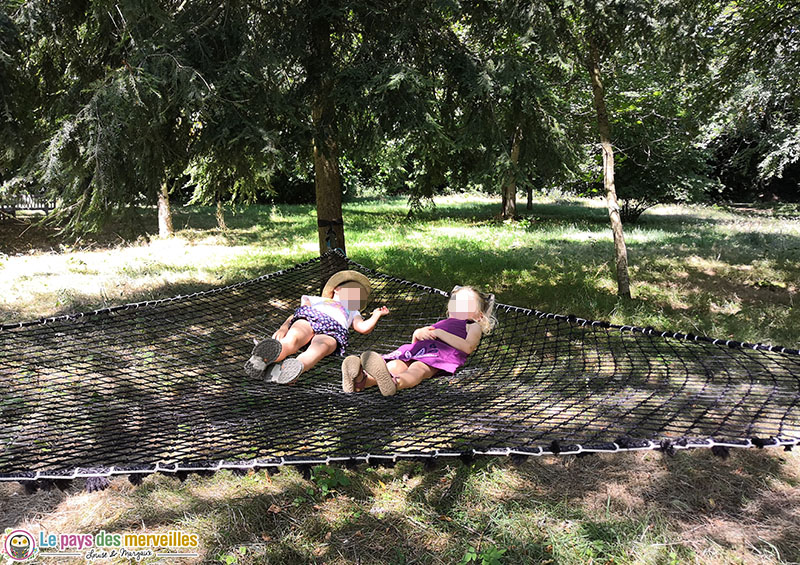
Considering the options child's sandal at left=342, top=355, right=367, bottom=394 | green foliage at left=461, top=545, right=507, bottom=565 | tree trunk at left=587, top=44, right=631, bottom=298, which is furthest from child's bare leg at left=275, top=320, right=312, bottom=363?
tree trunk at left=587, top=44, right=631, bottom=298

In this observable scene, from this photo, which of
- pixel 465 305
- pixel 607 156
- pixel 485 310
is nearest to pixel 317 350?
pixel 465 305

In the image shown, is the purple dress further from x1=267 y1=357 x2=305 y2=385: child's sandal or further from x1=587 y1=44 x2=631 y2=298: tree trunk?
x1=587 y1=44 x2=631 y2=298: tree trunk

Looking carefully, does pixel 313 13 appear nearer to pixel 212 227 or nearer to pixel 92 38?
pixel 92 38

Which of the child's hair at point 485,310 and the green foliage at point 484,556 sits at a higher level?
the child's hair at point 485,310

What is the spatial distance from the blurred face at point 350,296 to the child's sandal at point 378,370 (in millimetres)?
757

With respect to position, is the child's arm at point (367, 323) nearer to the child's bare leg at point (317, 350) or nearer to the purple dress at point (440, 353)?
the child's bare leg at point (317, 350)

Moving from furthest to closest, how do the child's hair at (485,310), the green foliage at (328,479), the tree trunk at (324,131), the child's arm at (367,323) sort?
the tree trunk at (324,131) < the child's arm at (367,323) < the child's hair at (485,310) < the green foliage at (328,479)

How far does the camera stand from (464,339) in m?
2.67

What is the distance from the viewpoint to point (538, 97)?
357 centimetres

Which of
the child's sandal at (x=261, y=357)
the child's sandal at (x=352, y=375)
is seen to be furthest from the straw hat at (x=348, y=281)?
the child's sandal at (x=352, y=375)

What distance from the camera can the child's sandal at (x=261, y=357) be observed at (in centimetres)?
253

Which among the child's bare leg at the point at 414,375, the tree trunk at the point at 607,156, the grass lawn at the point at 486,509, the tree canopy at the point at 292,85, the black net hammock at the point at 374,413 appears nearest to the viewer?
the black net hammock at the point at 374,413

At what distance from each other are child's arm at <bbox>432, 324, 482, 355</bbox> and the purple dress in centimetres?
2

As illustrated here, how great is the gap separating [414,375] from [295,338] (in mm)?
671
